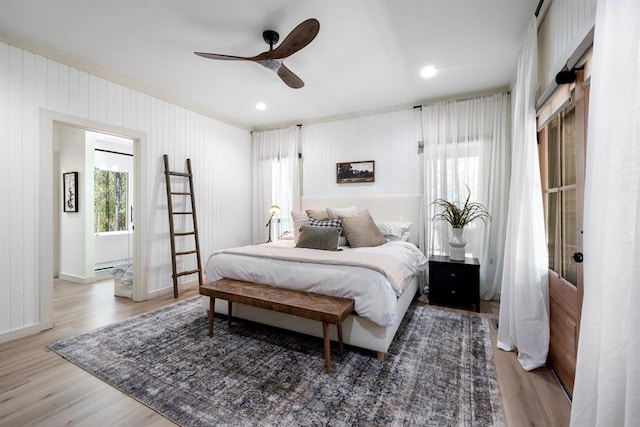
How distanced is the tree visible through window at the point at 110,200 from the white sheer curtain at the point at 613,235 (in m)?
6.77

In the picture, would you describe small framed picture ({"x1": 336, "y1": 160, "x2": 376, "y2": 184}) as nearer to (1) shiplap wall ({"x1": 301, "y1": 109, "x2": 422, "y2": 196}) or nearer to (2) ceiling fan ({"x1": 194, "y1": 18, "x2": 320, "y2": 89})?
(1) shiplap wall ({"x1": 301, "y1": 109, "x2": 422, "y2": 196})

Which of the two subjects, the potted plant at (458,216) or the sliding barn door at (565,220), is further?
the potted plant at (458,216)

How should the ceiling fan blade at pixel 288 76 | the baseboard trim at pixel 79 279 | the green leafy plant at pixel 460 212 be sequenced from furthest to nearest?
the baseboard trim at pixel 79 279
the green leafy plant at pixel 460 212
the ceiling fan blade at pixel 288 76

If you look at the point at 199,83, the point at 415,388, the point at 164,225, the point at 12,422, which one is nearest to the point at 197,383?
the point at 12,422

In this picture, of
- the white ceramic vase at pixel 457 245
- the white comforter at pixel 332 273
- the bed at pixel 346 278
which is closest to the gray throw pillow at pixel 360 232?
the bed at pixel 346 278

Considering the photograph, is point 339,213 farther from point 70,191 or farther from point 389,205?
point 70,191

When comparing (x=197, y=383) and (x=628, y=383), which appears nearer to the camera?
(x=628, y=383)

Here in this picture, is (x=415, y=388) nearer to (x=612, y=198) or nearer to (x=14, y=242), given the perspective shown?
(x=612, y=198)

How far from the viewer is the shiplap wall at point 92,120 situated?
95.8 inches

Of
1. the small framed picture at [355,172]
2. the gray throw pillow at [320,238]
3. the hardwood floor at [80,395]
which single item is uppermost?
the small framed picture at [355,172]

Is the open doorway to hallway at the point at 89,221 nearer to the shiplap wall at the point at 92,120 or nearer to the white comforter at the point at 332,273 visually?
the shiplap wall at the point at 92,120

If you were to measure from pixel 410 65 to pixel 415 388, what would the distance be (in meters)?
2.94

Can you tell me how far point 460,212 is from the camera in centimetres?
342

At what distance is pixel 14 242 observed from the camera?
248cm
